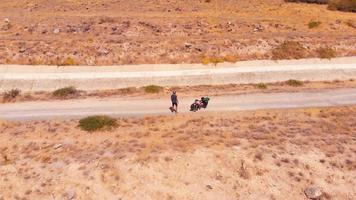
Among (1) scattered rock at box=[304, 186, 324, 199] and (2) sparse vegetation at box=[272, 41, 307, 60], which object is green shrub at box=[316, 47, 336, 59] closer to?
(2) sparse vegetation at box=[272, 41, 307, 60]

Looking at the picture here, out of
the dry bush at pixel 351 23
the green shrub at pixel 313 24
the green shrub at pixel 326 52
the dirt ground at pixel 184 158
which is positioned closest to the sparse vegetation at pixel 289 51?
the green shrub at pixel 326 52

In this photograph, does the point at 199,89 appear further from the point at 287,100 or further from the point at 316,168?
the point at 316,168

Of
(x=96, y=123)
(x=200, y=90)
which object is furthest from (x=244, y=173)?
(x=200, y=90)

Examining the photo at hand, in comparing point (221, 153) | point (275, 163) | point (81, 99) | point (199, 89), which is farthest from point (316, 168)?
point (81, 99)

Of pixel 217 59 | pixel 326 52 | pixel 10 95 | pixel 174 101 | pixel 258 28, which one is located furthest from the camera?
pixel 258 28

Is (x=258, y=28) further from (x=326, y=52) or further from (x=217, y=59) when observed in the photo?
(x=217, y=59)

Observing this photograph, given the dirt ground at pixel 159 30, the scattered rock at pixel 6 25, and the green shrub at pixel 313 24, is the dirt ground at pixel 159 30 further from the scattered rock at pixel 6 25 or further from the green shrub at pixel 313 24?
the green shrub at pixel 313 24
